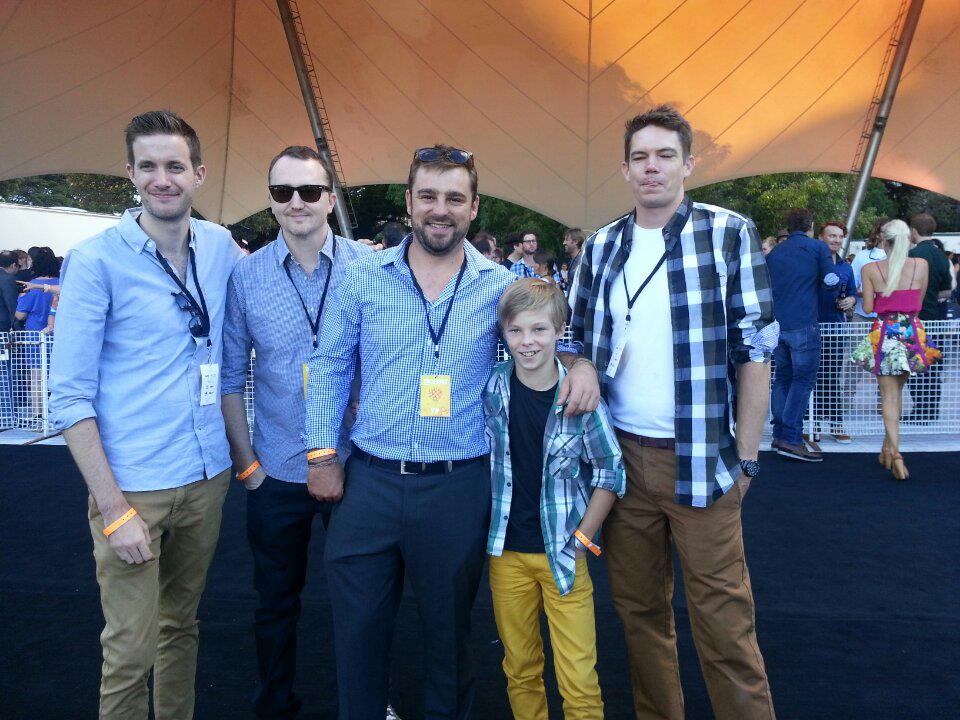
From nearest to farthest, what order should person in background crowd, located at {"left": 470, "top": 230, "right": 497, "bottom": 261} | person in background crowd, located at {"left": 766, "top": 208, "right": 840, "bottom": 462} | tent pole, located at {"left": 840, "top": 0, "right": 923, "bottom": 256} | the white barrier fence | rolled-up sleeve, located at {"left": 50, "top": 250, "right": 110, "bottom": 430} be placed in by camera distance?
rolled-up sleeve, located at {"left": 50, "top": 250, "right": 110, "bottom": 430} < person in background crowd, located at {"left": 766, "top": 208, "right": 840, "bottom": 462} < the white barrier fence < person in background crowd, located at {"left": 470, "top": 230, "right": 497, "bottom": 261} < tent pole, located at {"left": 840, "top": 0, "right": 923, "bottom": 256}

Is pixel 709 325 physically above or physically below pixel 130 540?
above

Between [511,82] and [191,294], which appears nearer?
[191,294]

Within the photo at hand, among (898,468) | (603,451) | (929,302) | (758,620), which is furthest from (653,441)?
(929,302)

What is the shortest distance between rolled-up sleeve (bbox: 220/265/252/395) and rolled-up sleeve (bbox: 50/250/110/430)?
1.69ft

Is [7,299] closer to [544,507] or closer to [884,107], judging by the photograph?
[544,507]

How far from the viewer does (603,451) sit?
7.99 feet

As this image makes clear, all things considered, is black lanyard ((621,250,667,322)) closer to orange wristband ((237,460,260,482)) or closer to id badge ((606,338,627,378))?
id badge ((606,338,627,378))

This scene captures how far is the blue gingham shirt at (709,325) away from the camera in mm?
2363

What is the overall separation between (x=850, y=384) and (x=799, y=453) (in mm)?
1025

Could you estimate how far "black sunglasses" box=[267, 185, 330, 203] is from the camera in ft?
8.64

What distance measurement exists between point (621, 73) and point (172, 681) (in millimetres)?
15963

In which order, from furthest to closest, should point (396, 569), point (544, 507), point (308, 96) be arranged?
point (308, 96) → point (544, 507) → point (396, 569)

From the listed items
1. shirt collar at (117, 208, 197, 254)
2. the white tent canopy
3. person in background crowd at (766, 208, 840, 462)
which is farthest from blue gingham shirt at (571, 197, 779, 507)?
the white tent canopy

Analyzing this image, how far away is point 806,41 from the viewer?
50.8 feet
